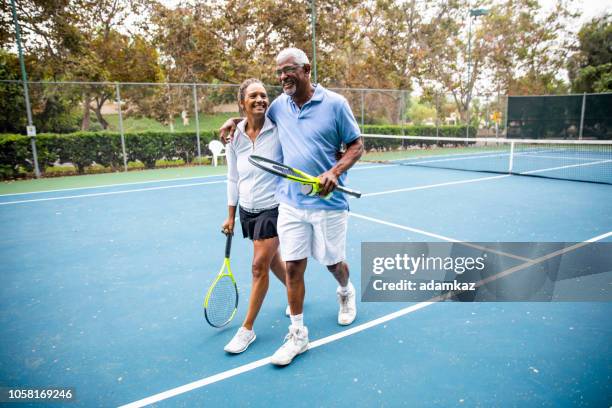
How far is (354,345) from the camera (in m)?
3.16

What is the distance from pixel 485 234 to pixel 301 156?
3.92 meters

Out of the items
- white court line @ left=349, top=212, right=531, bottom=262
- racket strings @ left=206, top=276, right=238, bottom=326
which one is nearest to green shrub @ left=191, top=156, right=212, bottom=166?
white court line @ left=349, top=212, right=531, bottom=262

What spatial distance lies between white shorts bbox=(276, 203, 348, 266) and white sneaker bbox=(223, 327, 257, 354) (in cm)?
65

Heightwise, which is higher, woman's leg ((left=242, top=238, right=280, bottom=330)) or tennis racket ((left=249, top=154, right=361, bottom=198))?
tennis racket ((left=249, top=154, right=361, bottom=198))

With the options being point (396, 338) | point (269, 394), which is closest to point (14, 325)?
point (269, 394)

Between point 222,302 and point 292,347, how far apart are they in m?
0.80

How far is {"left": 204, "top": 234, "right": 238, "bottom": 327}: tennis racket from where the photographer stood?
131 inches

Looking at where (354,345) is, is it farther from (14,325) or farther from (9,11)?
(9,11)

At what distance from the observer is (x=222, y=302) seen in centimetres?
347

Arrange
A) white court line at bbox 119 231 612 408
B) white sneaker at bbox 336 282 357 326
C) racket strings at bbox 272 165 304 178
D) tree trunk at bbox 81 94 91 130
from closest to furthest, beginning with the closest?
white court line at bbox 119 231 612 408 < racket strings at bbox 272 165 304 178 < white sneaker at bbox 336 282 357 326 < tree trunk at bbox 81 94 91 130

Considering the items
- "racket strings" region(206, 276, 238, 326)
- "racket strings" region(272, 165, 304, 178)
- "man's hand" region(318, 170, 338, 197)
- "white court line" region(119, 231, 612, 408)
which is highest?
"racket strings" region(272, 165, 304, 178)

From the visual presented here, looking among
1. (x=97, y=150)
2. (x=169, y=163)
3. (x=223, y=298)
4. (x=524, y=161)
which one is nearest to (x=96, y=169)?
(x=97, y=150)

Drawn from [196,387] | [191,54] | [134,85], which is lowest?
[196,387]

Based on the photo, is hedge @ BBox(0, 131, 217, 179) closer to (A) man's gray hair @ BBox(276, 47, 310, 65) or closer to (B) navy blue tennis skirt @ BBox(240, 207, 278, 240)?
(B) navy blue tennis skirt @ BBox(240, 207, 278, 240)
